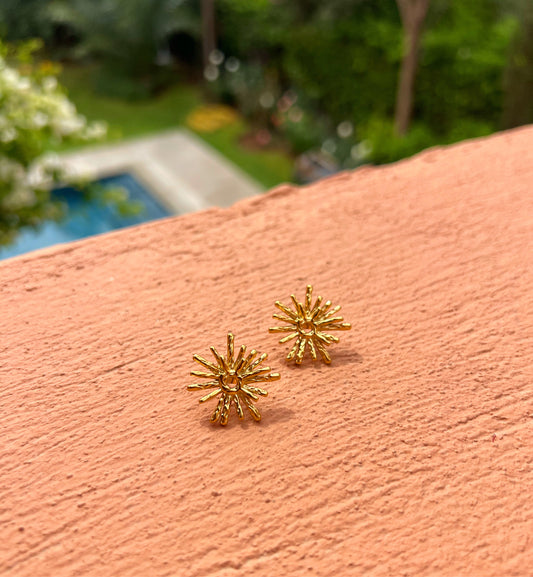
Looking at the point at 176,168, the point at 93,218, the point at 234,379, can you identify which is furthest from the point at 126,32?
the point at 234,379

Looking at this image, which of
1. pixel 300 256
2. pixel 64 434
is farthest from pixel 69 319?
pixel 300 256

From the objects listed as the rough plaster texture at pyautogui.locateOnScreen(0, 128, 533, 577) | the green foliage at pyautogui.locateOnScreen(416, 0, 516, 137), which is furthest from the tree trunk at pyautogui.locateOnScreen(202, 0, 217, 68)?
the rough plaster texture at pyautogui.locateOnScreen(0, 128, 533, 577)

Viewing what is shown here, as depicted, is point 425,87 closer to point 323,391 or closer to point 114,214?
point 114,214

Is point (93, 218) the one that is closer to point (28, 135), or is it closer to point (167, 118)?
point (167, 118)

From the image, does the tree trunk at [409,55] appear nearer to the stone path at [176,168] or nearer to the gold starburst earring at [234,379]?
the stone path at [176,168]

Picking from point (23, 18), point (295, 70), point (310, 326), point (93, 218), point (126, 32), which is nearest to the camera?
point (310, 326)

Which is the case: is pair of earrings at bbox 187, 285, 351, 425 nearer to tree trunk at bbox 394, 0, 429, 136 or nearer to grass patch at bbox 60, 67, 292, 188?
tree trunk at bbox 394, 0, 429, 136
